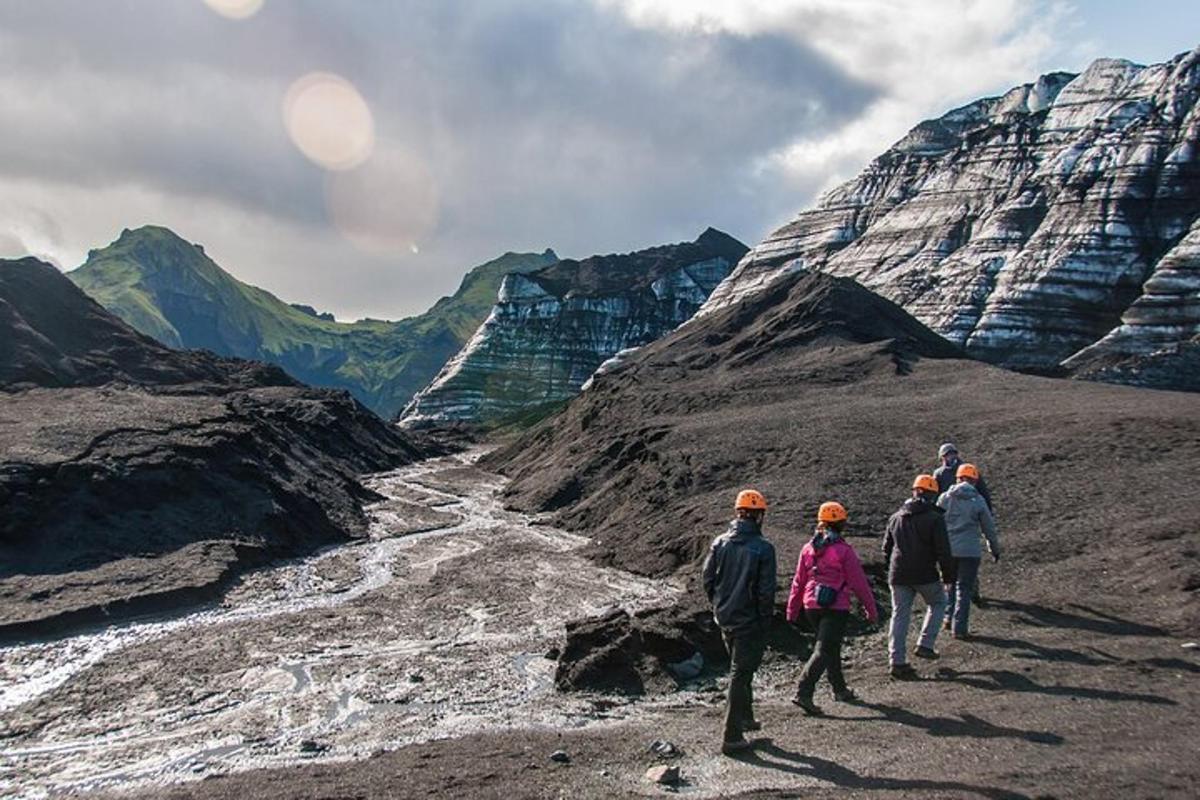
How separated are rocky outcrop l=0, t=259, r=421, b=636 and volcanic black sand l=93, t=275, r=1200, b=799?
9.07 metres

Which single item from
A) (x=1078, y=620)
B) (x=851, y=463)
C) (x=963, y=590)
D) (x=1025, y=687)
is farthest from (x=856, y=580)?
(x=851, y=463)

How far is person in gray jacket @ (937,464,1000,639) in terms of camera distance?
14.2 metres

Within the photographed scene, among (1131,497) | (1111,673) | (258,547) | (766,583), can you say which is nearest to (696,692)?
(766,583)

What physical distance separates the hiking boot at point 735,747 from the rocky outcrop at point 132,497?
58.8ft

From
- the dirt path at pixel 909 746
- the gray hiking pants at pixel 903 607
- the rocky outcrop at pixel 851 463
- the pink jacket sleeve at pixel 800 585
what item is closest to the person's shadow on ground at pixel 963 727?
the dirt path at pixel 909 746

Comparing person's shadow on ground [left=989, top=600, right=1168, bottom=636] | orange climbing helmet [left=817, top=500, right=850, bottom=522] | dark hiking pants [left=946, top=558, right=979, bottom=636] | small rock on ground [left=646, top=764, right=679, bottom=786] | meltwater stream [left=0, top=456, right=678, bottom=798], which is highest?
orange climbing helmet [left=817, top=500, right=850, bottom=522]

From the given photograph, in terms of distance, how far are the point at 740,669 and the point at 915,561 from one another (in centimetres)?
395

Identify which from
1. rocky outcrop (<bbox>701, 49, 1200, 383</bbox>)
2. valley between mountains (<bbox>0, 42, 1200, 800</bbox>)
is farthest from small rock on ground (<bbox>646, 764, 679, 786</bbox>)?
rocky outcrop (<bbox>701, 49, 1200, 383</bbox>)

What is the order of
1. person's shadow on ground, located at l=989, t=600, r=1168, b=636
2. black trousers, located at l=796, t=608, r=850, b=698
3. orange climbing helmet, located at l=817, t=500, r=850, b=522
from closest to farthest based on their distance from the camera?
black trousers, located at l=796, t=608, r=850, b=698 → orange climbing helmet, located at l=817, t=500, r=850, b=522 → person's shadow on ground, located at l=989, t=600, r=1168, b=636

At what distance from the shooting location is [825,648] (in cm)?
1140

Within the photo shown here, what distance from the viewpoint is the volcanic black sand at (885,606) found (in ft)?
30.3

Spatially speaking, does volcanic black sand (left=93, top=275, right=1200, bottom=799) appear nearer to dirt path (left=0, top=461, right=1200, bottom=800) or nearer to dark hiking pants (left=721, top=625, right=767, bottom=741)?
dirt path (left=0, top=461, right=1200, bottom=800)

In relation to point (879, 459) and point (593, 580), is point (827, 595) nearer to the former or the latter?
point (593, 580)

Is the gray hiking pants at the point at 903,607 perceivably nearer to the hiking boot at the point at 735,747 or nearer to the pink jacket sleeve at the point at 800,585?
the pink jacket sleeve at the point at 800,585
